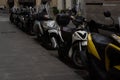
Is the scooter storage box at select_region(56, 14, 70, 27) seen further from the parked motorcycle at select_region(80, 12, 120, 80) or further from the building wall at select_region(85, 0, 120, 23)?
the parked motorcycle at select_region(80, 12, 120, 80)

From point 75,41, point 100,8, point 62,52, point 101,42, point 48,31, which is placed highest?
point 101,42

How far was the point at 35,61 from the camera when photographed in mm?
9203

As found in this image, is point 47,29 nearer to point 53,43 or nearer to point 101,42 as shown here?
point 53,43

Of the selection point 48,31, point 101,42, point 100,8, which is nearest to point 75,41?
point 101,42

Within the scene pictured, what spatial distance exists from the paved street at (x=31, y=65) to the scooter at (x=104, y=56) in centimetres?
97

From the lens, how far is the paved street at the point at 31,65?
7484 mm

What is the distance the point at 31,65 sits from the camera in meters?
8.66

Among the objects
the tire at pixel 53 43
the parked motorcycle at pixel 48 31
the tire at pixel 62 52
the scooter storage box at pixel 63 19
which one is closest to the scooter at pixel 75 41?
the tire at pixel 62 52

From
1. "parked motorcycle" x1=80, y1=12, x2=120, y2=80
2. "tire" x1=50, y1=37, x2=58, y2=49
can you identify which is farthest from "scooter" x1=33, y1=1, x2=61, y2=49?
"parked motorcycle" x1=80, y1=12, x2=120, y2=80

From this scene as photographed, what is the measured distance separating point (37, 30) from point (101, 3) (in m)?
2.47

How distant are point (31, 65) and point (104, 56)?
310cm

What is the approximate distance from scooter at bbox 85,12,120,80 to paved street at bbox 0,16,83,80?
3.19ft

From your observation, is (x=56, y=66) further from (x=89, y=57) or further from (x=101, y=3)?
(x=101, y=3)

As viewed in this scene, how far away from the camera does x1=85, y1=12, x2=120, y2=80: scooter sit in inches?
205
